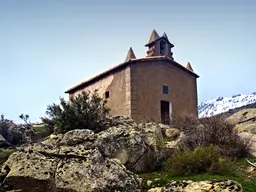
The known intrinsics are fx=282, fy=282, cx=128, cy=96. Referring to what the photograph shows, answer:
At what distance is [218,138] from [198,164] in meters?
3.22

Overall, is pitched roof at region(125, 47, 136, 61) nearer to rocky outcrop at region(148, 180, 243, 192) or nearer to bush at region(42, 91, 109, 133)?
bush at region(42, 91, 109, 133)

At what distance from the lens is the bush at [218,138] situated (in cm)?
1019

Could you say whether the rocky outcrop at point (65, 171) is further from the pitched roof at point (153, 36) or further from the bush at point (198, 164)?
the pitched roof at point (153, 36)

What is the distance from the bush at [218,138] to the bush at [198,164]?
196 cm

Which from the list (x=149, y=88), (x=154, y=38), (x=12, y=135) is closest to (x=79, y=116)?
(x=12, y=135)

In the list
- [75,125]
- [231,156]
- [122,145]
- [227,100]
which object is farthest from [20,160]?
[227,100]

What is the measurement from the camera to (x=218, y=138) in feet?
35.6

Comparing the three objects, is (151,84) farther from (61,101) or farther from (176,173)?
(176,173)

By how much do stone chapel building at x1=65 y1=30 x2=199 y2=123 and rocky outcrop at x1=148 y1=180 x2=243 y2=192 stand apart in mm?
12075

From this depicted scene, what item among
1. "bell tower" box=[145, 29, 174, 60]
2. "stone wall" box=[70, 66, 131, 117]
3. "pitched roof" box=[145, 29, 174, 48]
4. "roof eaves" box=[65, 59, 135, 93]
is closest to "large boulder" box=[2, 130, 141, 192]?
"stone wall" box=[70, 66, 131, 117]

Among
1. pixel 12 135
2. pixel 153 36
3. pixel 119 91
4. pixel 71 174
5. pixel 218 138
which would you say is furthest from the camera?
pixel 153 36

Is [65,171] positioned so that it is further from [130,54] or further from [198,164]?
[130,54]

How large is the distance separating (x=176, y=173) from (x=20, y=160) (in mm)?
4147

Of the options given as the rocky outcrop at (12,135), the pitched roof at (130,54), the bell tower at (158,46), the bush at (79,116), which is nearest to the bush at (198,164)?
the bush at (79,116)
